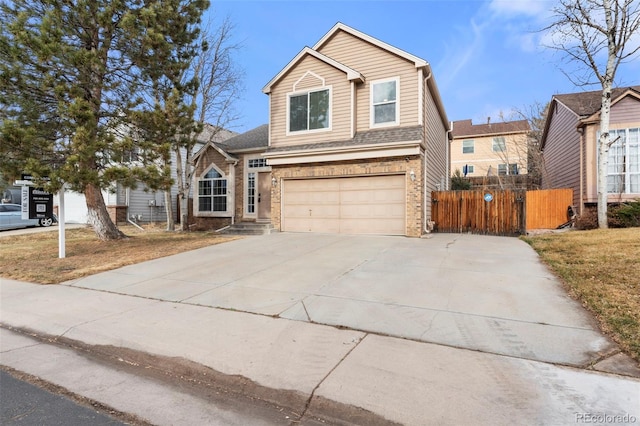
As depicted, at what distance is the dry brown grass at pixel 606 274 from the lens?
14.0 feet

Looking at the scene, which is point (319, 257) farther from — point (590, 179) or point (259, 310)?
point (590, 179)

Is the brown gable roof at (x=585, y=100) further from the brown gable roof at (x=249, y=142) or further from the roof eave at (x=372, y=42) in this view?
the brown gable roof at (x=249, y=142)

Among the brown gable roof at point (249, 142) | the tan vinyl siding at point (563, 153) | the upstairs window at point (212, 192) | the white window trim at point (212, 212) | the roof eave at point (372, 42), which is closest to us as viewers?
the roof eave at point (372, 42)

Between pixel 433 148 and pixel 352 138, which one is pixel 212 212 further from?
pixel 433 148

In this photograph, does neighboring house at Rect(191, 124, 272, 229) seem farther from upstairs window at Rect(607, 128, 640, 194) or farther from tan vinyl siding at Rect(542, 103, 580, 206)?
upstairs window at Rect(607, 128, 640, 194)

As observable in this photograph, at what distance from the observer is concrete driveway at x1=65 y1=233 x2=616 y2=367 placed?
4199 mm

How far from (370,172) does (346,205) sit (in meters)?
1.50

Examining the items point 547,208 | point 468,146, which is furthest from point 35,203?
point 468,146

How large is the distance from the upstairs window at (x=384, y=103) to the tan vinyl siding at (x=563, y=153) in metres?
8.45

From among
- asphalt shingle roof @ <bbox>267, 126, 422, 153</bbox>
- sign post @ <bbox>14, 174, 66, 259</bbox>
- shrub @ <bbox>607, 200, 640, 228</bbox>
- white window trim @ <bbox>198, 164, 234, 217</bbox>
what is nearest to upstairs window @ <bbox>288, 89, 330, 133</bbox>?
asphalt shingle roof @ <bbox>267, 126, 422, 153</bbox>

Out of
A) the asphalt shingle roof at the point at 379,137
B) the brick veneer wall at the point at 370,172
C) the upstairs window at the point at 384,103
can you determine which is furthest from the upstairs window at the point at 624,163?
the upstairs window at the point at 384,103

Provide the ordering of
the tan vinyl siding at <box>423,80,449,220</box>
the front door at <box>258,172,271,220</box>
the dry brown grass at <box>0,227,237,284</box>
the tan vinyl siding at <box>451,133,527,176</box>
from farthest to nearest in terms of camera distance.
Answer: the tan vinyl siding at <box>451,133,527,176</box>
the front door at <box>258,172,271,220</box>
the tan vinyl siding at <box>423,80,449,220</box>
the dry brown grass at <box>0,227,237,284</box>

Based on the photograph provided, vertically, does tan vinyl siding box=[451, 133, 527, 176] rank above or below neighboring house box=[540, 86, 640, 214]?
above

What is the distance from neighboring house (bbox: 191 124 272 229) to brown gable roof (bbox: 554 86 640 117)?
44.0ft
